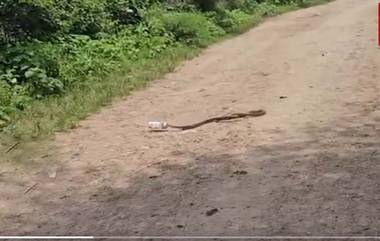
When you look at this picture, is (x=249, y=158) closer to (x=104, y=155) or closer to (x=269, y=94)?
(x=104, y=155)

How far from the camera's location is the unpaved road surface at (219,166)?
15.0ft

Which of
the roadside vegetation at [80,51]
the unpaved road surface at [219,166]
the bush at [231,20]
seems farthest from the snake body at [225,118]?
the bush at [231,20]

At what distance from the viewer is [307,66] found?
35.9 feet

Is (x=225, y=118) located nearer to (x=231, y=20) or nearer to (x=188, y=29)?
(x=188, y=29)

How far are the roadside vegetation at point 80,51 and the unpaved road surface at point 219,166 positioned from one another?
0.47 meters

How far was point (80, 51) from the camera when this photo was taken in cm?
1109

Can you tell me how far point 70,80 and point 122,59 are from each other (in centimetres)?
198

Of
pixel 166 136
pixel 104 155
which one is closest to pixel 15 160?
pixel 104 155

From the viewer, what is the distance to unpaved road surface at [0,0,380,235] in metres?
4.57

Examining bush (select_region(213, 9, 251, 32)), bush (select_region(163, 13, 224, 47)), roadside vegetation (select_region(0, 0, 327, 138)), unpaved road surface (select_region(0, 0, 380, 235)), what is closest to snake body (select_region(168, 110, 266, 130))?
unpaved road surface (select_region(0, 0, 380, 235))

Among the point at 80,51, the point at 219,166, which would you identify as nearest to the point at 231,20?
the point at 80,51

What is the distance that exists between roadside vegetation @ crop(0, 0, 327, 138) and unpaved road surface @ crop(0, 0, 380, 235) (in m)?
0.47

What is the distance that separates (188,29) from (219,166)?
8.78m

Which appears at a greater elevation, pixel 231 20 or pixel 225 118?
pixel 225 118
